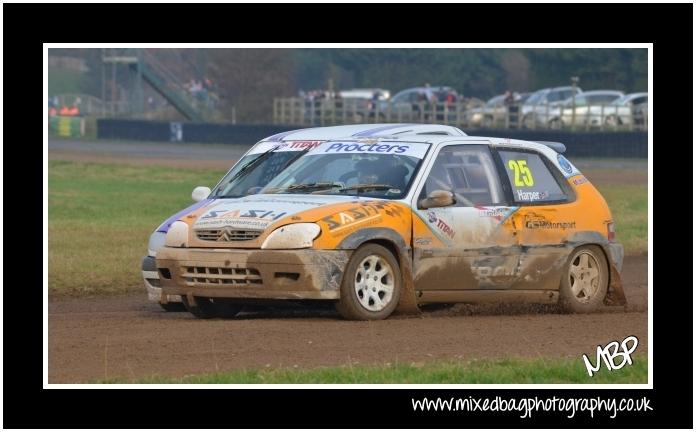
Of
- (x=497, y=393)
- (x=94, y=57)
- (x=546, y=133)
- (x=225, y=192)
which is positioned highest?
(x=94, y=57)

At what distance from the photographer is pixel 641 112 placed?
1984 inches

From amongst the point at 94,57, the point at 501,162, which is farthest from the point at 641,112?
the point at 94,57

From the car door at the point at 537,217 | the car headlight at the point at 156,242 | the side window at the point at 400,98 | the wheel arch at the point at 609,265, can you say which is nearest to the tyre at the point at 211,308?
the car headlight at the point at 156,242

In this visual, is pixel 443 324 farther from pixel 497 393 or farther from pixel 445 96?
pixel 445 96

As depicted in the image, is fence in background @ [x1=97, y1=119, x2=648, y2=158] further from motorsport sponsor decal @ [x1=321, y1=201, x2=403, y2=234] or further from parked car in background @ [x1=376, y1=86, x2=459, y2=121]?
motorsport sponsor decal @ [x1=321, y1=201, x2=403, y2=234]

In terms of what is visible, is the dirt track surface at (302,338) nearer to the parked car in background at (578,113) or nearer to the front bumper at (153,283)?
the front bumper at (153,283)

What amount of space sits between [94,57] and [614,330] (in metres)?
93.0

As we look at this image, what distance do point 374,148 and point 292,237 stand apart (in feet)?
5.06

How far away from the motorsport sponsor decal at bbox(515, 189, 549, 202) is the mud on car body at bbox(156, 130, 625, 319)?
1 centimetres

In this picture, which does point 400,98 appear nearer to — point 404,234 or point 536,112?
point 536,112

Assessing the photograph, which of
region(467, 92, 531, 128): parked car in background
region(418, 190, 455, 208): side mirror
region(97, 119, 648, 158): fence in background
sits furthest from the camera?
region(467, 92, 531, 128): parked car in background

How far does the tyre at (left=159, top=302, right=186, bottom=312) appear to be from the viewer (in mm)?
11221

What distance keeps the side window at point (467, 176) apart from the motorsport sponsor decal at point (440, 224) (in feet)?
0.74

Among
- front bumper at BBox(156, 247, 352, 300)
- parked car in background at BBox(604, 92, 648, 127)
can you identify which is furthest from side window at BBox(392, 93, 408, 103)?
front bumper at BBox(156, 247, 352, 300)
